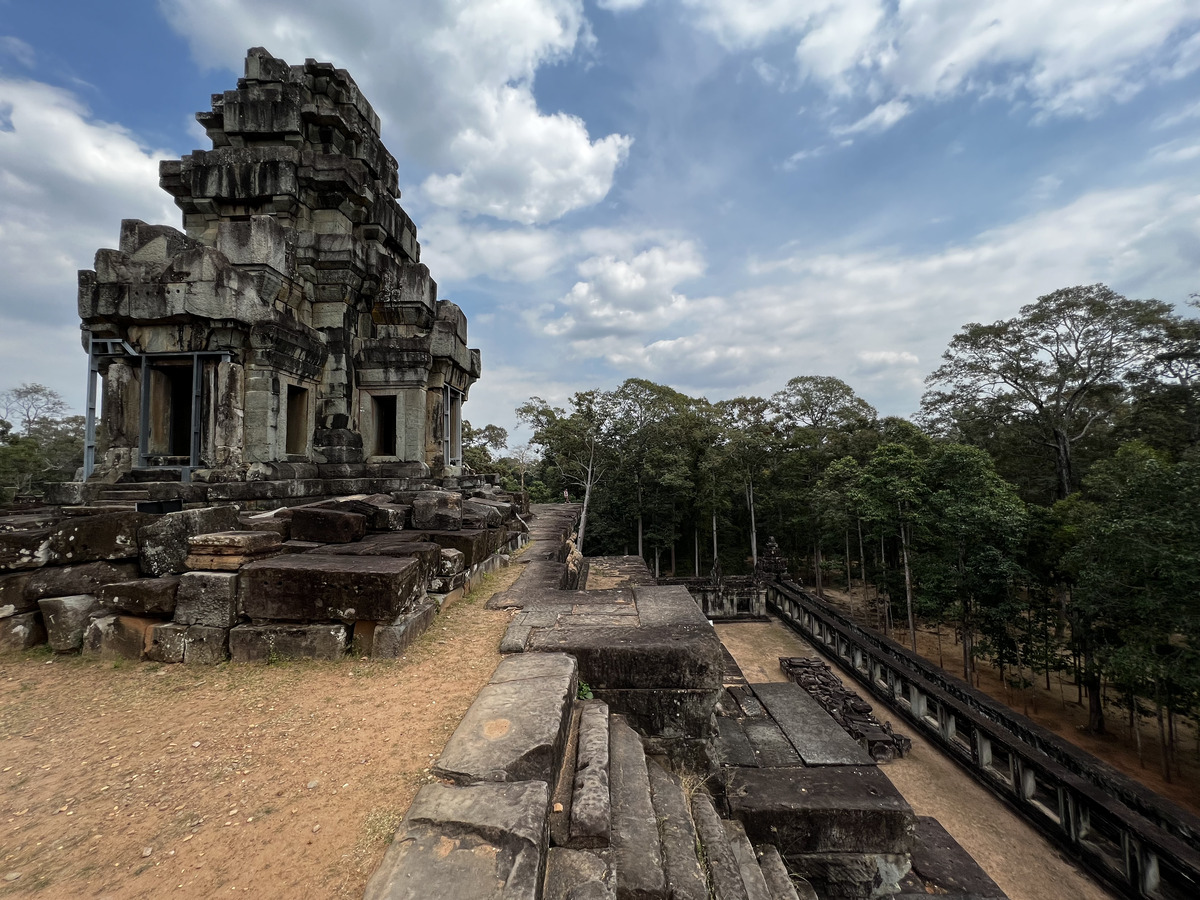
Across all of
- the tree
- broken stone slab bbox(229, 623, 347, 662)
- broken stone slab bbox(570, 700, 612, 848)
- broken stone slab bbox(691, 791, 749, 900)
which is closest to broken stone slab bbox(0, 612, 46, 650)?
broken stone slab bbox(229, 623, 347, 662)

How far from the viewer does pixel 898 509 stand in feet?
50.3

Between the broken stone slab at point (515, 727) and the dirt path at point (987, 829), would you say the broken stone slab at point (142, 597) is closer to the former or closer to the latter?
the broken stone slab at point (515, 727)

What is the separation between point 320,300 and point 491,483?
4.93 meters

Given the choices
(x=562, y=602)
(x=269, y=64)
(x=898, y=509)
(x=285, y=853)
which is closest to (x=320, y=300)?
(x=269, y=64)

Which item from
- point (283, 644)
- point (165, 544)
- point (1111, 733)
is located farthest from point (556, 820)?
point (1111, 733)

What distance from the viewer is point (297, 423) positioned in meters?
8.18

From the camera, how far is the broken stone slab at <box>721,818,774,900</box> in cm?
253

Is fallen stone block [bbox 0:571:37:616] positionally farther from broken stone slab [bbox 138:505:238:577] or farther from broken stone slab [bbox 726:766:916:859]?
broken stone slab [bbox 726:766:916:859]

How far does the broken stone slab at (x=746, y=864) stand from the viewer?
2531mm

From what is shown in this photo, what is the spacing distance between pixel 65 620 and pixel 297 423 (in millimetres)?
5371

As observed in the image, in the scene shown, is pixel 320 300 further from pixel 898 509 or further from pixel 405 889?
pixel 898 509

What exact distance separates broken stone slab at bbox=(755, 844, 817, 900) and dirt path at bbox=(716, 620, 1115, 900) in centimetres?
469

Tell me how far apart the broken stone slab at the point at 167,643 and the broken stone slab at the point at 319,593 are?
408mm

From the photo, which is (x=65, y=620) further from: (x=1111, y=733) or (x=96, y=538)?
(x=1111, y=733)
